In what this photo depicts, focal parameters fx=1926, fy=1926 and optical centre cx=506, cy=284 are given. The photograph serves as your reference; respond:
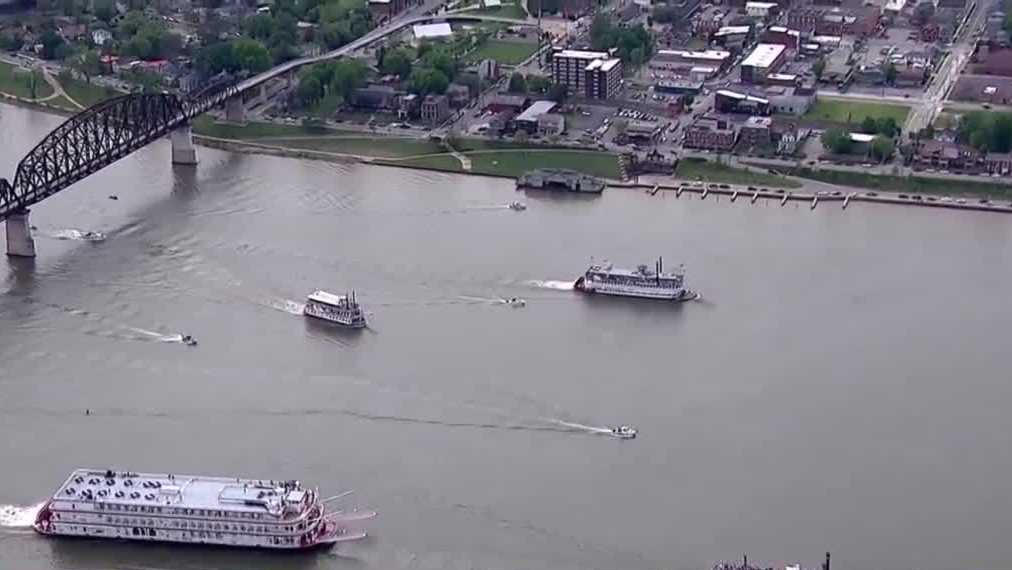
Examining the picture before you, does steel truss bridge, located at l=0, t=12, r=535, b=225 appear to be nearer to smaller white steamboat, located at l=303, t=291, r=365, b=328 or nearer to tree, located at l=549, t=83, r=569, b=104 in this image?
smaller white steamboat, located at l=303, t=291, r=365, b=328

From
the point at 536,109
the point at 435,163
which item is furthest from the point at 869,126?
the point at 435,163

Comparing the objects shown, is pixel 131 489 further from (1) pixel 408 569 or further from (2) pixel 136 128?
(2) pixel 136 128

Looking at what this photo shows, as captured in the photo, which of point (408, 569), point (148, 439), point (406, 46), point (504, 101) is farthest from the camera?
point (406, 46)

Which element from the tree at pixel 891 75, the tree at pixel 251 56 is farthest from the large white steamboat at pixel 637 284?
the tree at pixel 251 56

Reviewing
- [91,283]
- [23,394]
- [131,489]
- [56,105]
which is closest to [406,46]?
[56,105]

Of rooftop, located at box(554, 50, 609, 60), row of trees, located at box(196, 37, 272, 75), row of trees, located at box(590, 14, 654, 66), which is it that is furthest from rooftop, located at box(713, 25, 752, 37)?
row of trees, located at box(196, 37, 272, 75)
